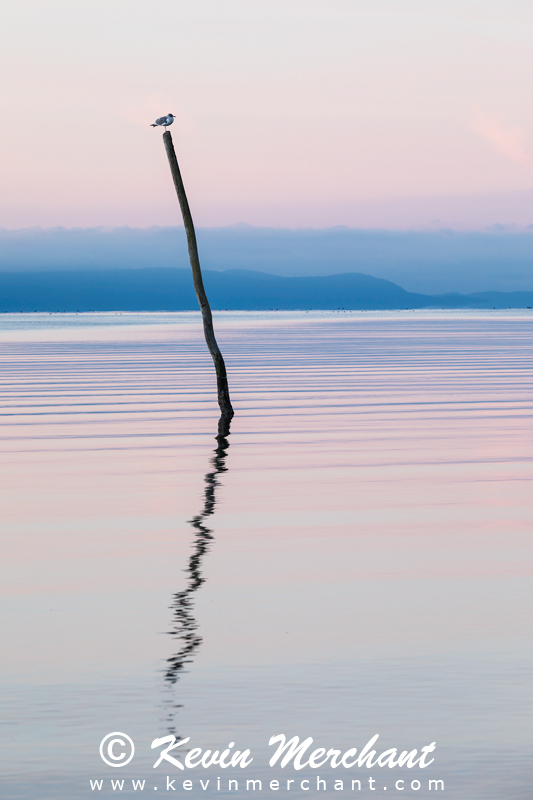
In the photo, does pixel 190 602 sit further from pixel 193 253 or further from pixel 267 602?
pixel 193 253

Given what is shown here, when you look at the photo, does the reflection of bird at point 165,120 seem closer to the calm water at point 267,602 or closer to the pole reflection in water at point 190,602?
the calm water at point 267,602

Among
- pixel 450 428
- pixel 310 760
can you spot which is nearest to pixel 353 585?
pixel 310 760

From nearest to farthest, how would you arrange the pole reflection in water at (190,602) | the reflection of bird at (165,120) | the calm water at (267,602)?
1. the calm water at (267,602)
2. the pole reflection in water at (190,602)
3. the reflection of bird at (165,120)

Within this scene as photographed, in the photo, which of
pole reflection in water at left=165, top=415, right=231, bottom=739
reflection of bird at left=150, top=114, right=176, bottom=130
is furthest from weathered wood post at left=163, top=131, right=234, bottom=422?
pole reflection in water at left=165, top=415, right=231, bottom=739

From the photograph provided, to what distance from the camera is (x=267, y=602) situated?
9.77 meters

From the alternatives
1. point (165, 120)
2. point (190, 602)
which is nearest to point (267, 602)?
point (190, 602)

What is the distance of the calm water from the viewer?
21.7ft

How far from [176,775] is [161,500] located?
903cm

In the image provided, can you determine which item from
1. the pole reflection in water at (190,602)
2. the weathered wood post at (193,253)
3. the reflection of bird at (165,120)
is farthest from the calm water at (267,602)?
the reflection of bird at (165,120)

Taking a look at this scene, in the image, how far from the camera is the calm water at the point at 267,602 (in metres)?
6.61

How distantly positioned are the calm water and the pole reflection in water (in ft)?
0.09

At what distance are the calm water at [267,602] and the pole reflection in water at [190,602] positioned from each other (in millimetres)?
28

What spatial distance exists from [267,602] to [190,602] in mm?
664

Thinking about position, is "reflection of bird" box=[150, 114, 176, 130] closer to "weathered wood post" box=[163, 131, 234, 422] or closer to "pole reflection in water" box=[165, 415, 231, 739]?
"weathered wood post" box=[163, 131, 234, 422]
